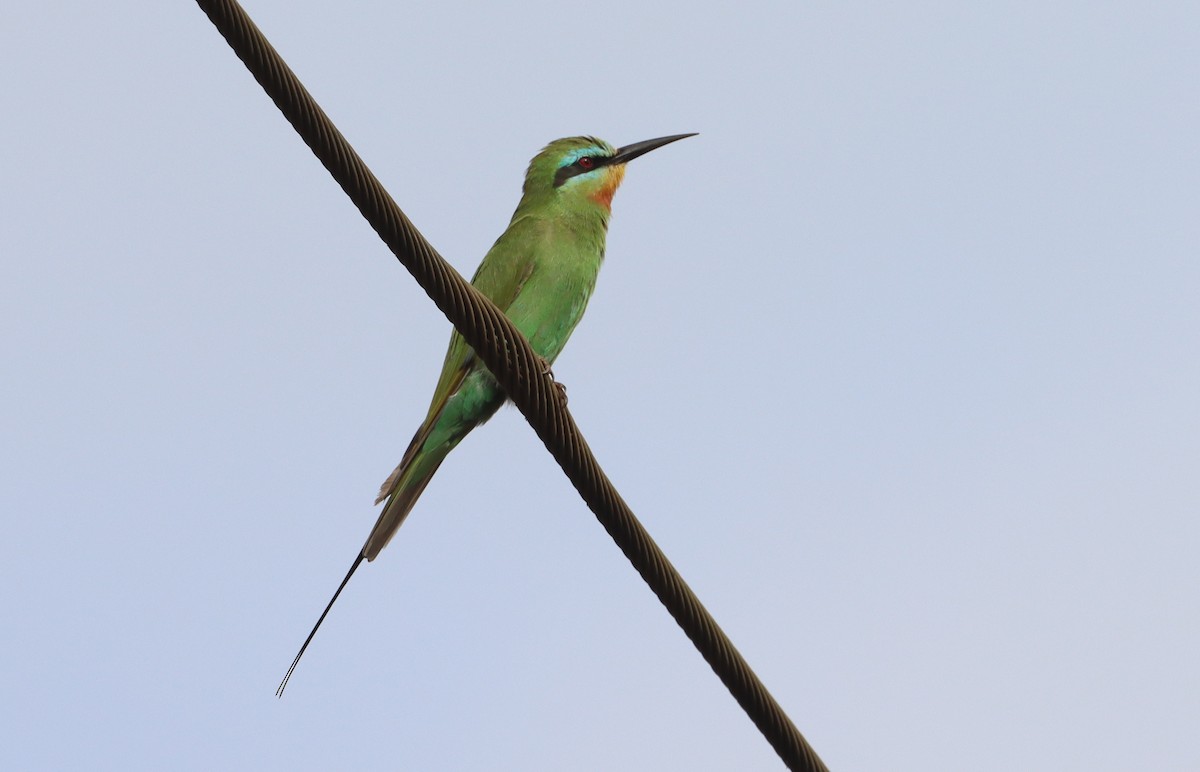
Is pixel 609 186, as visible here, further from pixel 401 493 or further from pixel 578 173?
pixel 401 493

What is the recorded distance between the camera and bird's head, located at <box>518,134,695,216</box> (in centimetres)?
559

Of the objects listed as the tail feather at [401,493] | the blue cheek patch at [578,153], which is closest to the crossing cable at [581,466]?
the tail feather at [401,493]

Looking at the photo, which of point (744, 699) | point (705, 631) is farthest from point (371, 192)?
point (744, 699)

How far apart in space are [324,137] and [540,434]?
32.3 inches

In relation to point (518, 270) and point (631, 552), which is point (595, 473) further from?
point (518, 270)

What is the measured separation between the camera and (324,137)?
2340 mm

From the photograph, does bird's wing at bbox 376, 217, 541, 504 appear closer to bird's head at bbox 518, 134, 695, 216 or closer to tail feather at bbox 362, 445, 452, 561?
tail feather at bbox 362, 445, 452, 561

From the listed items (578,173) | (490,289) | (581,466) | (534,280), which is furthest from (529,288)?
(581,466)

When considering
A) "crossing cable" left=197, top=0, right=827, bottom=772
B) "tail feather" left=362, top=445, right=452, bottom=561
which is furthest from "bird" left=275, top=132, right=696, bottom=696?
"crossing cable" left=197, top=0, right=827, bottom=772

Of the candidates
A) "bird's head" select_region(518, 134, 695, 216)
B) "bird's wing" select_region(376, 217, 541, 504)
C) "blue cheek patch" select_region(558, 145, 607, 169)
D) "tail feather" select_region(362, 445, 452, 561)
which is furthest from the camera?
"blue cheek patch" select_region(558, 145, 607, 169)

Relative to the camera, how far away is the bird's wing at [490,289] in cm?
460

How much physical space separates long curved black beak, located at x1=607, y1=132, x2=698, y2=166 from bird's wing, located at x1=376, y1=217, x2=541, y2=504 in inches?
24.9

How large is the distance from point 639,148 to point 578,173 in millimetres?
468

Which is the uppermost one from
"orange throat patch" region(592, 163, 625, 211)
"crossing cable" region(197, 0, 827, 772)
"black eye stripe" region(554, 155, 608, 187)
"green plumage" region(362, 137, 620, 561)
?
"black eye stripe" region(554, 155, 608, 187)
